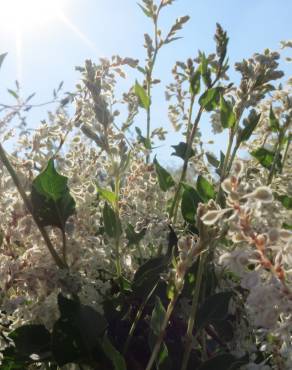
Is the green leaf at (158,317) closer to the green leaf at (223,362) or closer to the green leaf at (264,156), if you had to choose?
the green leaf at (223,362)

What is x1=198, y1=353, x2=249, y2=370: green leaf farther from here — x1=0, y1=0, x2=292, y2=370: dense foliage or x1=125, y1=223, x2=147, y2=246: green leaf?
x1=125, y1=223, x2=147, y2=246: green leaf

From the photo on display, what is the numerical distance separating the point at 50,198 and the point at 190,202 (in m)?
0.21

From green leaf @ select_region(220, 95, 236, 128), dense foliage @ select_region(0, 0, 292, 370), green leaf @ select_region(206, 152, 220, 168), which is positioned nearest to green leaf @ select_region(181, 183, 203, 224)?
dense foliage @ select_region(0, 0, 292, 370)

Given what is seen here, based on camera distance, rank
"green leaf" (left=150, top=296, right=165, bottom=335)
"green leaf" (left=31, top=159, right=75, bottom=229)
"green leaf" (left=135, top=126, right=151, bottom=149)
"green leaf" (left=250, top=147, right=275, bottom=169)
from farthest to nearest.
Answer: "green leaf" (left=135, top=126, right=151, bottom=149) → "green leaf" (left=250, top=147, right=275, bottom=169) → "green leaf" (left=31, top=159, right=75, bottom=229) → "green leaf" (left=150, top=296, right=165, bottom=335)

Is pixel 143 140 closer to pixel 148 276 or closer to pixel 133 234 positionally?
pixel 133 234

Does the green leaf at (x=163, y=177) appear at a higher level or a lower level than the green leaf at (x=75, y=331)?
higher

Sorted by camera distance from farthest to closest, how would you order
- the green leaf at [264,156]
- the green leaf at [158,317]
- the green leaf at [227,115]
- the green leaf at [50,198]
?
the green leaf at [264,156]
the green leaf at [227,115]
the green leaf at [50,198]
the green leaf at [158,317]

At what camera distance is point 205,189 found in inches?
29.8

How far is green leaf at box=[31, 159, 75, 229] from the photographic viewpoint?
0.67 metres

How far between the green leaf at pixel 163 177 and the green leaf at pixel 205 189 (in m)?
0.18

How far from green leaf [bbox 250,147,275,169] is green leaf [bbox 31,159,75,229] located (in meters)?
0.38

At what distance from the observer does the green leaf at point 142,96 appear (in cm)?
100

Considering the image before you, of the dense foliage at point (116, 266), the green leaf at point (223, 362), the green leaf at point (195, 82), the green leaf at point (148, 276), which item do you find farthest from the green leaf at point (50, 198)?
the green leaf at point (195, 82)

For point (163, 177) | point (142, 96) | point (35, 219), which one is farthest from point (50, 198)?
point (142, 96)
